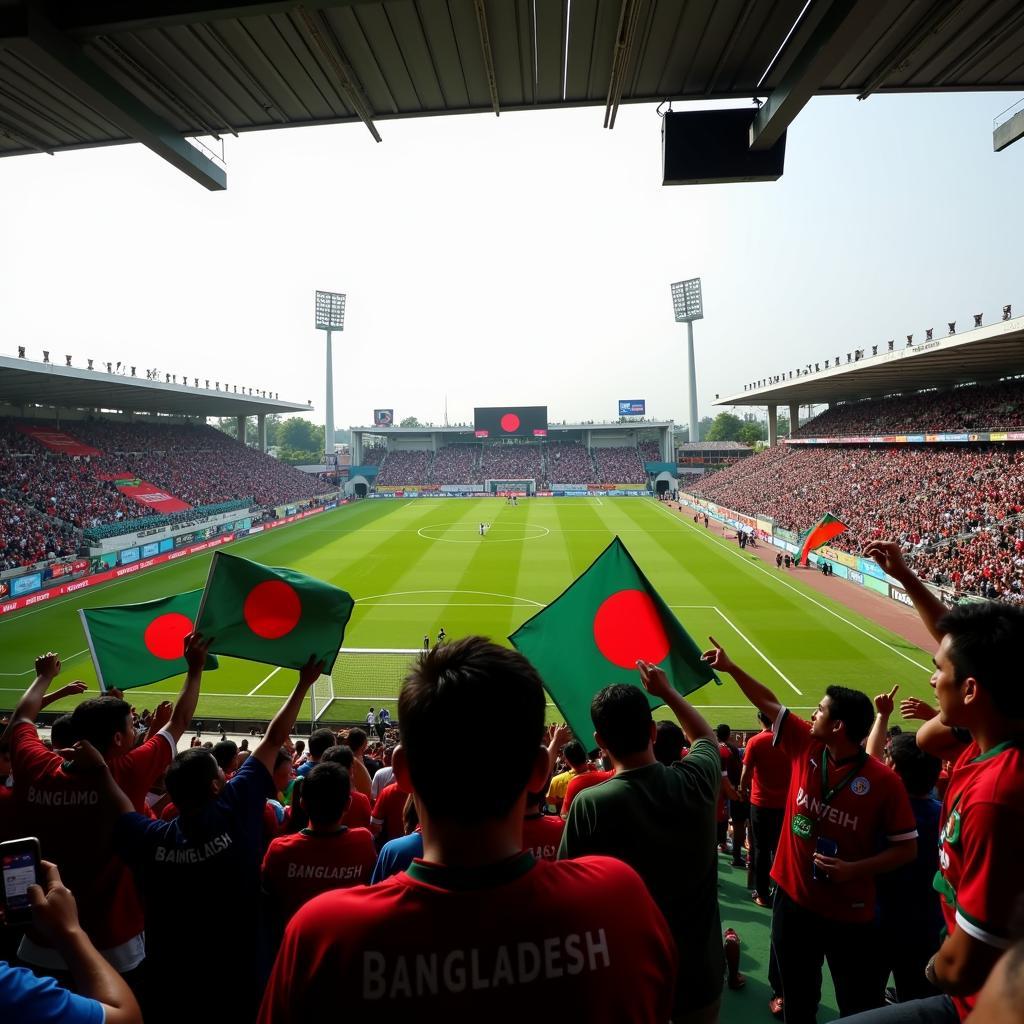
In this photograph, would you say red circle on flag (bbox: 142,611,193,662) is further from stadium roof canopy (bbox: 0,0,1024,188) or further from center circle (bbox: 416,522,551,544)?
center circle (bbox: 416,522,551,544)

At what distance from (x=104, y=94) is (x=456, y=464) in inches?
3186

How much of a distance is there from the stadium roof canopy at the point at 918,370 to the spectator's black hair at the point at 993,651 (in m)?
28.4

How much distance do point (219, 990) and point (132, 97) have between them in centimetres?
781

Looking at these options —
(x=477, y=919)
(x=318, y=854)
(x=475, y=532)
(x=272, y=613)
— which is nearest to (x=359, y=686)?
(x=272, y=613)

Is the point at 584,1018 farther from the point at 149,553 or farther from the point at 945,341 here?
the point at 149,553

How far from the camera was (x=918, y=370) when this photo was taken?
36.9 metres

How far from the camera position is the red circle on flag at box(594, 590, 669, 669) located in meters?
5.54

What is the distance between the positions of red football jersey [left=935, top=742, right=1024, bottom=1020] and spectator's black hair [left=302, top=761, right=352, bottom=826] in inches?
107

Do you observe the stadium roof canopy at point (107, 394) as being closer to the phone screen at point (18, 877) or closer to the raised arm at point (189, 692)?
the raised arm at point (189, 692)

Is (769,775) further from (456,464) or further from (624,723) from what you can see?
(456,464)

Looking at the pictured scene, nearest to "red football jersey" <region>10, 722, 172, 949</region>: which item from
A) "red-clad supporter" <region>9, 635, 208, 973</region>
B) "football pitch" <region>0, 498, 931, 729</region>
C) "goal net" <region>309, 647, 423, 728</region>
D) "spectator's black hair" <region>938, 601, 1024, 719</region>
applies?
"red-clad supporter" <region>9, 635, 208, 973</region>

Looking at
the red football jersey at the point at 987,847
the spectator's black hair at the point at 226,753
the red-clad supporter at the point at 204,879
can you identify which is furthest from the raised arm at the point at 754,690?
the spectator's black hair at the point at 226,753

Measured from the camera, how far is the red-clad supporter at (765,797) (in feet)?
19.1

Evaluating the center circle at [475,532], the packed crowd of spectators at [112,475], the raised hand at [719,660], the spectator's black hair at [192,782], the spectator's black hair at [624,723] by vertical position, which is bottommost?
the center circle at [475,532]
